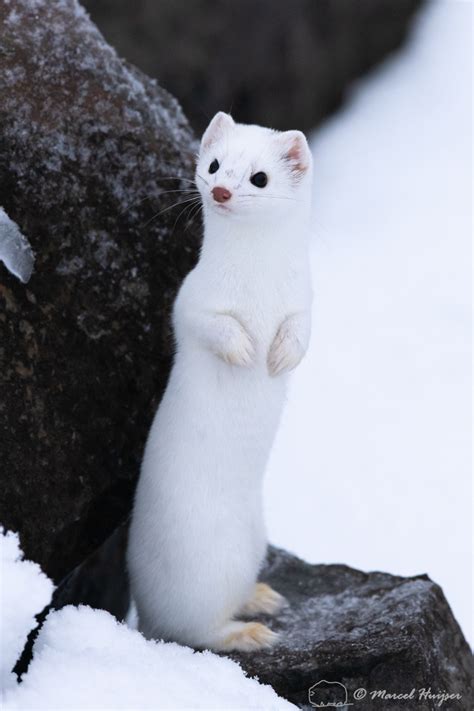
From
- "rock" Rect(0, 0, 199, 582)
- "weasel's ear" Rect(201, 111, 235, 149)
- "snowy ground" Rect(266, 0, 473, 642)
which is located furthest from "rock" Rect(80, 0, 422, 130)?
"weasel's ear" Rect(201, 111, 235, 149)

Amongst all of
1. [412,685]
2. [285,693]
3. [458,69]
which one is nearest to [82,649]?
[285,693]

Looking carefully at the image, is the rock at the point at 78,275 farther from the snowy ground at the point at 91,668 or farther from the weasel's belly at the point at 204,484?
the snowy ground at the point at 91,668

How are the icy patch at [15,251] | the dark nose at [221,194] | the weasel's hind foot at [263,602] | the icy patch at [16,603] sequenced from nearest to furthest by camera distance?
the icy patch at [16,603] < the dark nose at [221,194] < the icy patch at [15,251] < the weasel's hind foot at [263,602]

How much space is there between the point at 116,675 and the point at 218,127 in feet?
4.41

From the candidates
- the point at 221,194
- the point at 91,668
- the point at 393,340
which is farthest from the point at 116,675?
the point at 393,340

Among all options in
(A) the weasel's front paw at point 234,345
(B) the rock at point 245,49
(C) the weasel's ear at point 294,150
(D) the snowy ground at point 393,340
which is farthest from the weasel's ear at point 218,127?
(B) the rock at point 245,49

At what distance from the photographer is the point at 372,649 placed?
9.02 ft

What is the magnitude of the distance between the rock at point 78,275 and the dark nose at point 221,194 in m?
0.50

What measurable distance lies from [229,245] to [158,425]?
506 millimetres

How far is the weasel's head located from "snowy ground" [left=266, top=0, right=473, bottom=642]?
2.03 m

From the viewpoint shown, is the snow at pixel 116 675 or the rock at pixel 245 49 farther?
the rock at pixel 245 49

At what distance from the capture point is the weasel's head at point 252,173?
2.72m

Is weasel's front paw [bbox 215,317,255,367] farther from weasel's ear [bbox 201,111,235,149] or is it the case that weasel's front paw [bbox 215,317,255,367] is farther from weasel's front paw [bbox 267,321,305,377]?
weasel's ear [bbox 201,111,235,149]

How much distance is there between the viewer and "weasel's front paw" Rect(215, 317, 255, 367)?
2770mm
